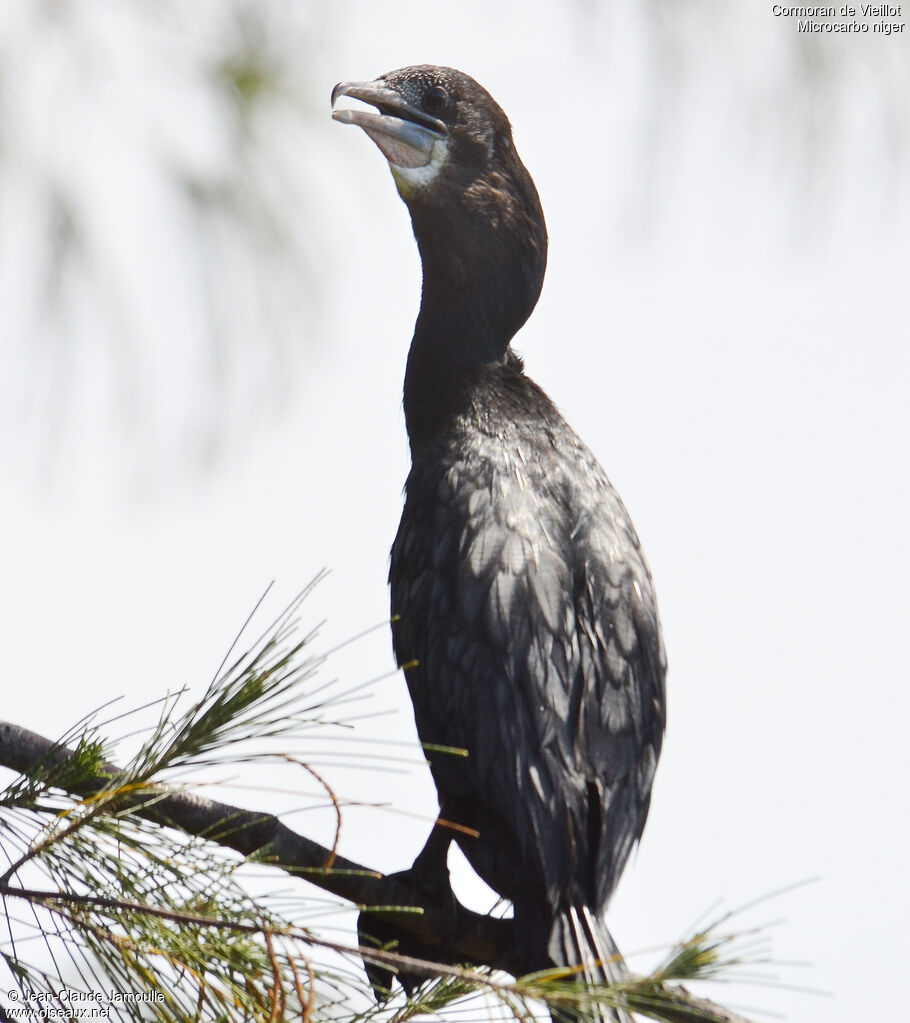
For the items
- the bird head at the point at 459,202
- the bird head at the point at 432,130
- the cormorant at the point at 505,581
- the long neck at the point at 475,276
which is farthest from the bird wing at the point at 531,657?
the bird head at the point at 432,130

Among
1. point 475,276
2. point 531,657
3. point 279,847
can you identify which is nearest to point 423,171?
point 475,276

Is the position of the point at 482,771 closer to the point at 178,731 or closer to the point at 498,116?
the point at 178,731

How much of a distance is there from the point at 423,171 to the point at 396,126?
0.14m

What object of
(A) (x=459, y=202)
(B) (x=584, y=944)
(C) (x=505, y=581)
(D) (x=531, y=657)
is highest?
(A) (x=459, y=202)

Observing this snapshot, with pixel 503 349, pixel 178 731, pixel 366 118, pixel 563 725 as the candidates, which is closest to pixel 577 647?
pixel 563 725

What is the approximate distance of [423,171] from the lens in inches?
135

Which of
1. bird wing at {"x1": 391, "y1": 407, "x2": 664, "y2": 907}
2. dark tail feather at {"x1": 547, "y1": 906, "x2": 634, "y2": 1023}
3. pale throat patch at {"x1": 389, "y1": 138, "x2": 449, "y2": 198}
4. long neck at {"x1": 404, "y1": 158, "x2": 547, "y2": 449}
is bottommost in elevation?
dark tail feather at {"x1": 547, "y1": 906, "x2": 634, "y2": 1023}

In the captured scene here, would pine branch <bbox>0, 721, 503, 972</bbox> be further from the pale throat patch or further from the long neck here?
the pale throat patch

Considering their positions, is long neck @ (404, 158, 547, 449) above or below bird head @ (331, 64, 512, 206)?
below

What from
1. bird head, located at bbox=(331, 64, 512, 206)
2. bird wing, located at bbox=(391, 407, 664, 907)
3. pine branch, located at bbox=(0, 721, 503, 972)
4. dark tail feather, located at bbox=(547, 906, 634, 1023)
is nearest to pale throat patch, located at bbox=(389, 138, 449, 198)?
bird head, located at bbox=(331, 64, 512, 206)

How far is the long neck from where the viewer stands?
3.36 metres

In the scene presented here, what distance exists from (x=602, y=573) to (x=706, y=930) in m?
1.42

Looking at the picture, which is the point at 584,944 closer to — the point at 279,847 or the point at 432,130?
the point at 279,847

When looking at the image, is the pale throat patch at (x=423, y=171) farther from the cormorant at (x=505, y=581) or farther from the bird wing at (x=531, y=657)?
the bird wing at (x=531, y=657)
